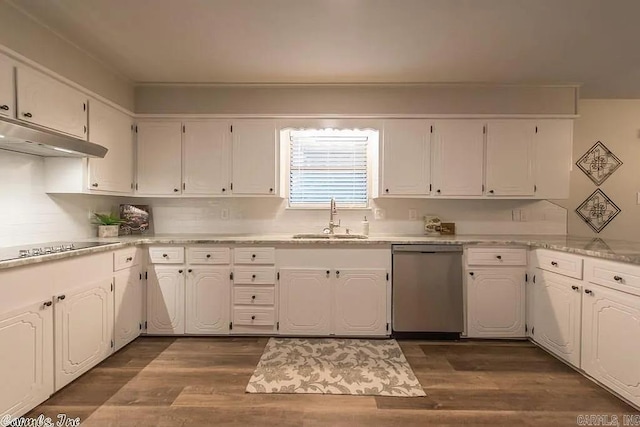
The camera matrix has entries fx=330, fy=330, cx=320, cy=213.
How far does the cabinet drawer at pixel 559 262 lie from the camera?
232 cm

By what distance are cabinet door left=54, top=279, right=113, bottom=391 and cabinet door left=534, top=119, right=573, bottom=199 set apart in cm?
385

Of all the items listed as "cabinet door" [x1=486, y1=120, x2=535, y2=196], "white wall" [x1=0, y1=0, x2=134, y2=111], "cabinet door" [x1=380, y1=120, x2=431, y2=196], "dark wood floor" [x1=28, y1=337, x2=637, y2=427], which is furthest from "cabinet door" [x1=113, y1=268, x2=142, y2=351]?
"cabinet door" [x1=486, y1=120, x2=535, y2=196]

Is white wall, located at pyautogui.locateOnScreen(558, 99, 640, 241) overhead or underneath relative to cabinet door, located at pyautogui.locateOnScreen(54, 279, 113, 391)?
overhead

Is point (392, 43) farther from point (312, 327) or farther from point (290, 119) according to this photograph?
point (312, 327)

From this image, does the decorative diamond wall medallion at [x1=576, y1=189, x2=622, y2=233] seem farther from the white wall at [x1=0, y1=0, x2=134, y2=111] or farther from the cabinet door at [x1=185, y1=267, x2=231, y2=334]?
the white wall at [x1=0, y1=0, x2=134, y2=111]

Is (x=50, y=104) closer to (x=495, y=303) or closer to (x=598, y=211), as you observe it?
(x=495, y=303)

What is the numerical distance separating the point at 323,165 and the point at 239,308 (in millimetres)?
1695

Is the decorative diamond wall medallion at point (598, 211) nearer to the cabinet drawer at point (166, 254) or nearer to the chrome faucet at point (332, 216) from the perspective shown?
the chrome faucet at point (332, 216)

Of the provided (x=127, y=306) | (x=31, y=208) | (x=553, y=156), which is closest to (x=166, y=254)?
(x=127, y=306)

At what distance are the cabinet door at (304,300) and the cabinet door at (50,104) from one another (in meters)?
1.96

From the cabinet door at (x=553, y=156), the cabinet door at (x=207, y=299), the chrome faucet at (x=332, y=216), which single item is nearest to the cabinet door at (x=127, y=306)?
the cabinet door at (x=207, y=299)

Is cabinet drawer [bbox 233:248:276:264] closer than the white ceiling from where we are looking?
No

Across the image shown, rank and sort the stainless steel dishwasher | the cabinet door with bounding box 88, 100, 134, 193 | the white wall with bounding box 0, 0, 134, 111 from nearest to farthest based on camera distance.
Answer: the white wall with bounding box 0, 0, 134, 111, the cabinet door with bounding box 88, 100, 134, 193, the stainless steel dishwasher

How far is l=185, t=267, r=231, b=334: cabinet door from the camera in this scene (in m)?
2.91
